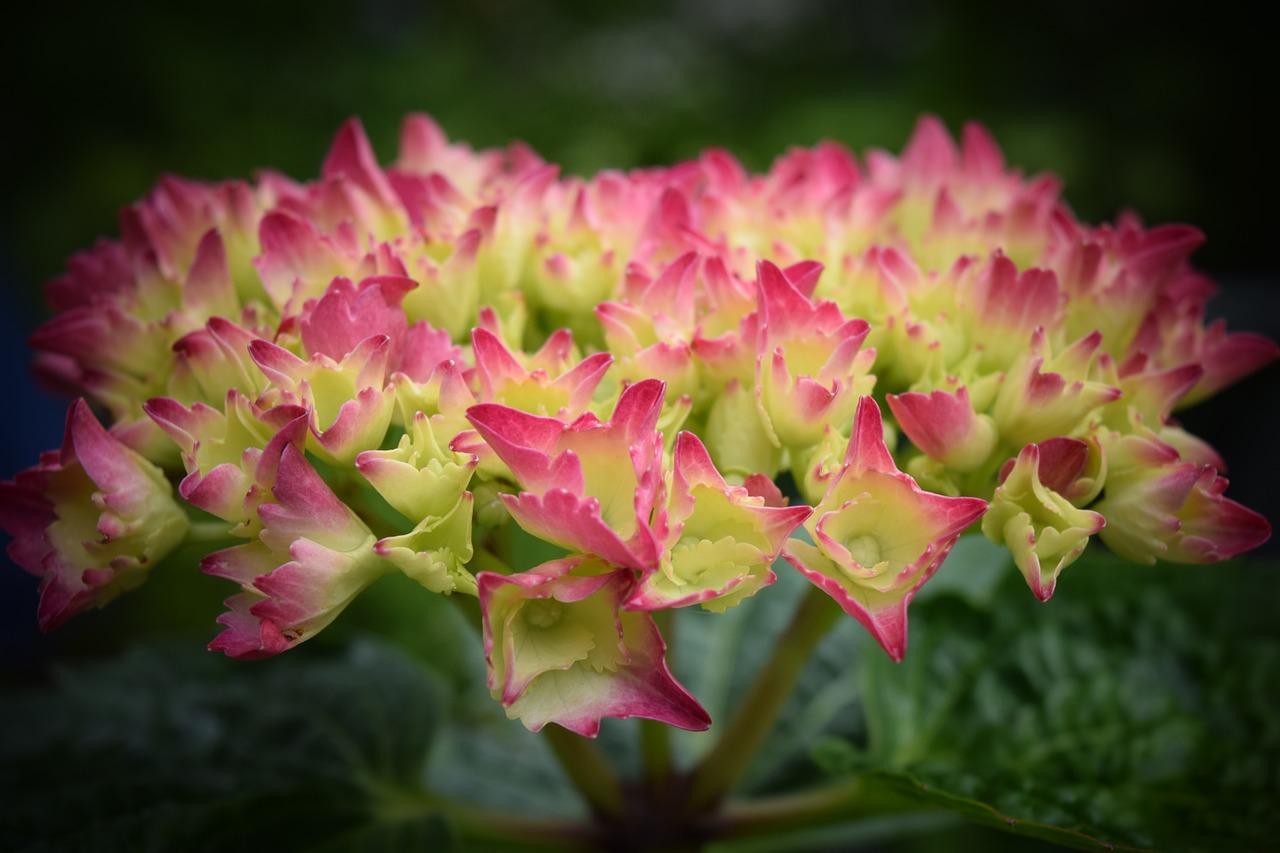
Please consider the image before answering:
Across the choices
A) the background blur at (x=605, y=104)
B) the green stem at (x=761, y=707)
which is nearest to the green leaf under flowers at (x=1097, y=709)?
the green stem at (x=761, y=707)

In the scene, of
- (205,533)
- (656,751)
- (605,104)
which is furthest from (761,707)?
(605,104)

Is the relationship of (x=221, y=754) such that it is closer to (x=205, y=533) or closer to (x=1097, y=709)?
(x=205, y=533)

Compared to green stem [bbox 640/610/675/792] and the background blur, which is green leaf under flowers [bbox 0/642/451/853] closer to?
green stem [bbox 640/610/675/792]

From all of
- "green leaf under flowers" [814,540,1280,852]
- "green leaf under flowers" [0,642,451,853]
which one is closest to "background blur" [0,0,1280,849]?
"green leaf under flowers" [0,642,451,853]

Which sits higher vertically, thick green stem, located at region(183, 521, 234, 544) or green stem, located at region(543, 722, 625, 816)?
thick green stem, located at region(183, 521, 234, 544)

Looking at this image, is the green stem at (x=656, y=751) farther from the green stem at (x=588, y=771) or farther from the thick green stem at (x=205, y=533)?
the thick green stem at (x=205, y=533)
